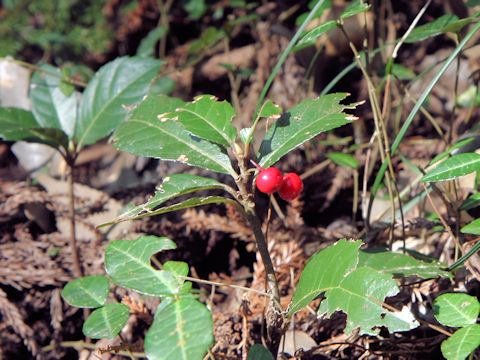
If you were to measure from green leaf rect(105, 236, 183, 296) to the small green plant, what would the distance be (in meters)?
0.45

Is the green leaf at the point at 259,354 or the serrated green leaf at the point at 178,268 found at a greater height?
the serrated green leaf at the point at 178,268

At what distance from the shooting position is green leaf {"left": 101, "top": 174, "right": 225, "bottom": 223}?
1013 mm

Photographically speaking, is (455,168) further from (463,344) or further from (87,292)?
(87,292)

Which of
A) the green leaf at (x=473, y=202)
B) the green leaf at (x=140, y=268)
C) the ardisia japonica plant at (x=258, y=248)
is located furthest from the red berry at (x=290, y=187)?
the green leaf at (x=473, y=202)

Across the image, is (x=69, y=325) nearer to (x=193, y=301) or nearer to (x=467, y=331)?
(x=193, y=301)

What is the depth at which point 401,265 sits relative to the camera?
1113mm

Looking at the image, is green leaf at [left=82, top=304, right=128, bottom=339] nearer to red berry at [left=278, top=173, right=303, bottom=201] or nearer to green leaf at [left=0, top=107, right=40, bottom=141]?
red berry at [left=278, top=173, right=303, bottom=201]

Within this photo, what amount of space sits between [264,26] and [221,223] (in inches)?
43.9

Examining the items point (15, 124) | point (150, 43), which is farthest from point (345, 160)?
point (150, 43)

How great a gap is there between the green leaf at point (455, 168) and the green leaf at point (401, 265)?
16cm

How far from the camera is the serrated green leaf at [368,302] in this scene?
92cm

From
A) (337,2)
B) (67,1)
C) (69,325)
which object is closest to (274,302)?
(69,325)

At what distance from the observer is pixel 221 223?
63.2 inches

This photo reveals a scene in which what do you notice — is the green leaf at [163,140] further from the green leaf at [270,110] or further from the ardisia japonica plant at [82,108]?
the ardisia japonica plant at [82,108]
